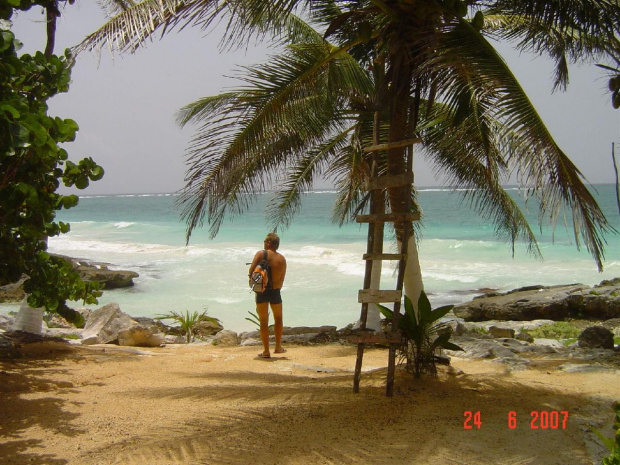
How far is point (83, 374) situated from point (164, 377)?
0.76 metres

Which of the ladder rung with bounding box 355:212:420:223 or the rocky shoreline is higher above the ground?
the ladder rung with bounding box 355:212:420:223

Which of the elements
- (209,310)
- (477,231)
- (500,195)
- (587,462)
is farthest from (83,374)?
(477,231)

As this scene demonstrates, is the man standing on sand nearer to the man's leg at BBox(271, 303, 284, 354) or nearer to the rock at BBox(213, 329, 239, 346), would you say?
the man's leg at BBox(271, 303, 284, 354)

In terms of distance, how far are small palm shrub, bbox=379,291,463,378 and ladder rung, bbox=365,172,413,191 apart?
1026 millimetres

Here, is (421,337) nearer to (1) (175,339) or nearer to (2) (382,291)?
(2) (382,291)

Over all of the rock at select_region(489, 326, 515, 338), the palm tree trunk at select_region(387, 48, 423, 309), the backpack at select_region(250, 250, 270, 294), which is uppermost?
the palm tree trunk at select_region(387, 48, 423, 309)

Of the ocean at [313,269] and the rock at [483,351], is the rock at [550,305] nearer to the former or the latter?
the ocean at [313,269]

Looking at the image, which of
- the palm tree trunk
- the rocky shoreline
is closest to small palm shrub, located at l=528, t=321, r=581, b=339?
the rocky shoreline

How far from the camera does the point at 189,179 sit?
19.5ft

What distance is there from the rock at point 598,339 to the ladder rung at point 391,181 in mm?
4233

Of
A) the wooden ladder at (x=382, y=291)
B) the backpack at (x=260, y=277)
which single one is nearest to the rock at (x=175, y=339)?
the backpack at (x=260, y=277)

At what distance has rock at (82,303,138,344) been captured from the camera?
8.66 metres

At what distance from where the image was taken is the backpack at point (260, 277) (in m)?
7.01

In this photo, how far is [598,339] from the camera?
752 cm
